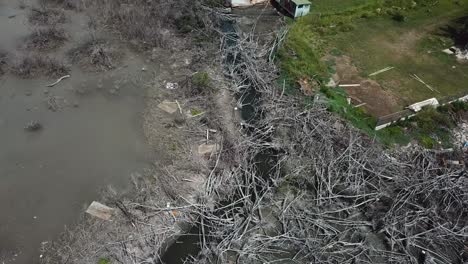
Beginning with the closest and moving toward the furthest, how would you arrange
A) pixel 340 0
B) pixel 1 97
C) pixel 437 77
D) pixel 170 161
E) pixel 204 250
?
1. pixel 204 250
2. pixel 170 161
3. pixel 1 97
4. pixel 437 77
5. pixel 340 0

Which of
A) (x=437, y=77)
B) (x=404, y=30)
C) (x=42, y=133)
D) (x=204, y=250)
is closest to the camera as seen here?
(x=204, y=250)

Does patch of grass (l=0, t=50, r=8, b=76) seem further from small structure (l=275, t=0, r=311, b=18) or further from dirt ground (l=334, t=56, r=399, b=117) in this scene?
dirt ground (l=334, t=56, r=399, b=117)

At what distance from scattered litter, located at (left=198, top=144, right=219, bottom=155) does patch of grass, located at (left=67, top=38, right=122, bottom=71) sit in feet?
23.6

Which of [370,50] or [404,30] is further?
[404,30]

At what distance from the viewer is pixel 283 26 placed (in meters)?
22.2

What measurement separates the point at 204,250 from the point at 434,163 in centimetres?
923

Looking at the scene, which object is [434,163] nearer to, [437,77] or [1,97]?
[437,77]

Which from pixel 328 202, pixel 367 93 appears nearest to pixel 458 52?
pixel 367 93

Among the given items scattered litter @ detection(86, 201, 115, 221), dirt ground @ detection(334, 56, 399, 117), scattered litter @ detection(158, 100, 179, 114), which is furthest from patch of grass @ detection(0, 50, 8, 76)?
dirt ground @ detection(334, 56, 399, 117)

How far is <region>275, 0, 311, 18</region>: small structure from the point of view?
72.8 feet

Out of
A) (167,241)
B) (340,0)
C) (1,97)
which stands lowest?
(167,241)

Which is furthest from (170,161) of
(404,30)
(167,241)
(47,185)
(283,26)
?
(404,30)

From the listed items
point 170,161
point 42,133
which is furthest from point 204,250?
point 42,133

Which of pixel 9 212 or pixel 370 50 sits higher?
pixel 370 50
